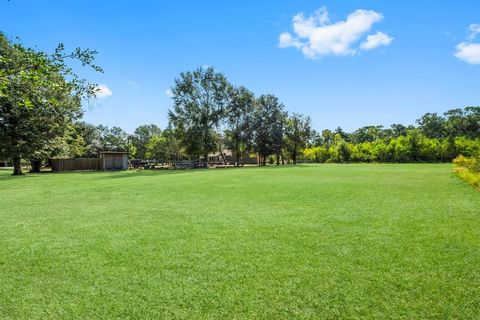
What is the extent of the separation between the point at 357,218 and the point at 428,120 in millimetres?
80486

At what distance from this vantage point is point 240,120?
47.6 m

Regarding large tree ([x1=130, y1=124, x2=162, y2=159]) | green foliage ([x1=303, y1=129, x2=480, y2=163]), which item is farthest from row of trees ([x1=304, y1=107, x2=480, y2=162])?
large tree ([x1=130, y1=124, x2=162, y2=159])

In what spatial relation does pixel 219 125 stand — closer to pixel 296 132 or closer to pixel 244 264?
pixel 296 132

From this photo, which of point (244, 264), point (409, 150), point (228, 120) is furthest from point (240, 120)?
point (244, 264)

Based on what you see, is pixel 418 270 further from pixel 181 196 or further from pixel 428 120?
pixel 428 120

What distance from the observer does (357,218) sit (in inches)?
236

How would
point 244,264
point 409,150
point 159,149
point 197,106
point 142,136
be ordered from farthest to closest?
point 142,136 < point 159,149 < point 409,150 < point 197,106 < point 244,264

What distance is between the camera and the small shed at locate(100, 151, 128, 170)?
33.3 meters

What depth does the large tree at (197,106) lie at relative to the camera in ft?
135

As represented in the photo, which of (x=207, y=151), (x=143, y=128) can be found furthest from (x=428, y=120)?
(x=143, y=128)

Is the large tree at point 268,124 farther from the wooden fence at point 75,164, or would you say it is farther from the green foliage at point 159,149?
the wooden fence at point 75,164

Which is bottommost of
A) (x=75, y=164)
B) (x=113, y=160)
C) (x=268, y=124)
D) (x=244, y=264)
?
(x=244, y=264)

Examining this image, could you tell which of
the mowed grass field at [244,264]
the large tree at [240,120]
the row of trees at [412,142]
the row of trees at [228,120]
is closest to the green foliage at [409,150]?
the row of trees at [412,142]

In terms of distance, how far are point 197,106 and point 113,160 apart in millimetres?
13173
